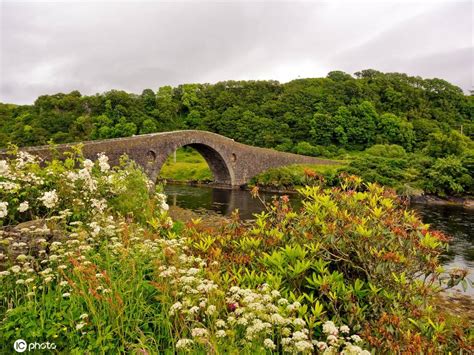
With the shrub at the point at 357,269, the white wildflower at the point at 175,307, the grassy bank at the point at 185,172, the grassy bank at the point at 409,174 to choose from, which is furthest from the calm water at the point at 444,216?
the grassy bank at the point at 185,172

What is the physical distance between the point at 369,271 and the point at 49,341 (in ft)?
12.4

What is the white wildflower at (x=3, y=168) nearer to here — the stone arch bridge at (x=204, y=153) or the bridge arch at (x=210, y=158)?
the stone arch bridge at (x=204, y=153)

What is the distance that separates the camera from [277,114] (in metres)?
68.9

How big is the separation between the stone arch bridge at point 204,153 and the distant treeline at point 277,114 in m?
17.5

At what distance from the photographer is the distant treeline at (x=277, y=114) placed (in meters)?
63.0

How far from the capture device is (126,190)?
8359mm

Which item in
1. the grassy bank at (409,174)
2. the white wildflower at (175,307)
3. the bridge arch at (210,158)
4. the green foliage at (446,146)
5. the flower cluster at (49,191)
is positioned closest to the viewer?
the white wildflower at (175,307)

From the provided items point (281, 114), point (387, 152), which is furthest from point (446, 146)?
point (281, 114)

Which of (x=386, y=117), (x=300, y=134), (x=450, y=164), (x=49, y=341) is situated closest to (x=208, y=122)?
(x=300, y=134)

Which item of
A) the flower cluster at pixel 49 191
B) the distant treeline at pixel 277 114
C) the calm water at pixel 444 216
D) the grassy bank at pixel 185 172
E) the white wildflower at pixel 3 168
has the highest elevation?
the distant treeline at pixel 277 114

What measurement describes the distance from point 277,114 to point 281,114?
0.82m

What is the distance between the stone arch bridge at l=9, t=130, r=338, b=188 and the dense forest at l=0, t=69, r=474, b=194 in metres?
17.4

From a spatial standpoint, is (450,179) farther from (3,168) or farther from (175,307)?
(175,307)

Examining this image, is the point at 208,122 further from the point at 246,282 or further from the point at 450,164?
the point at 246,282
